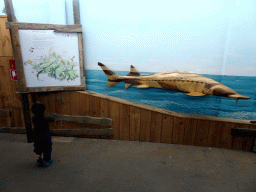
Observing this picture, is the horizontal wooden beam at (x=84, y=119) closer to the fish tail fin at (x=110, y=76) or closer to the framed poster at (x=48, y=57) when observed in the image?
the framed poster at (x=48, y=57)

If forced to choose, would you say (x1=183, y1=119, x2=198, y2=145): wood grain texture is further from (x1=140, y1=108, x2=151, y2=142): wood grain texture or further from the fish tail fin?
the fish tail fin

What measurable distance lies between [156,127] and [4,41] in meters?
3.50

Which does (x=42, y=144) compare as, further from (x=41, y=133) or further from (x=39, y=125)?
(x=39, y=125)

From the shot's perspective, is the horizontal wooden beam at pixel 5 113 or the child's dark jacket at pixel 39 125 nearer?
the child's dark jacket at pixel 39 125

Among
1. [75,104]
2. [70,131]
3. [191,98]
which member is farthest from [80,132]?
[191,98]

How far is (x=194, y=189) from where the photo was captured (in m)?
2.12

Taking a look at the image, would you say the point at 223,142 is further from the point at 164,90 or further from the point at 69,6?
the point at 69,6

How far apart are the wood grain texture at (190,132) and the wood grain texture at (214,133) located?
0.27 m

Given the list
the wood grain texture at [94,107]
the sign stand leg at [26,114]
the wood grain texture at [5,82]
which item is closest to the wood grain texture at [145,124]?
the wood grain texture at [94,107]

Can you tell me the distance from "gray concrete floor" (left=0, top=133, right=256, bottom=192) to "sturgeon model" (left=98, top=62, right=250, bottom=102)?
1.07m

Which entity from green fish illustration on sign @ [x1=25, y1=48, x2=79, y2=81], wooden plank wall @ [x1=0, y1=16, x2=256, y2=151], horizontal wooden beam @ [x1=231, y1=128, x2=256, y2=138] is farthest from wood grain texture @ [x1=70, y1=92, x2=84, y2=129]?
horizontal wooden beam @ [x1=231, y1=128, x2=256, y2=138]

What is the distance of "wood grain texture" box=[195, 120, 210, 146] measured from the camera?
10.1ft

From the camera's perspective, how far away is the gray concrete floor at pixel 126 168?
215cm

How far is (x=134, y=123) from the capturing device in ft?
11.0
